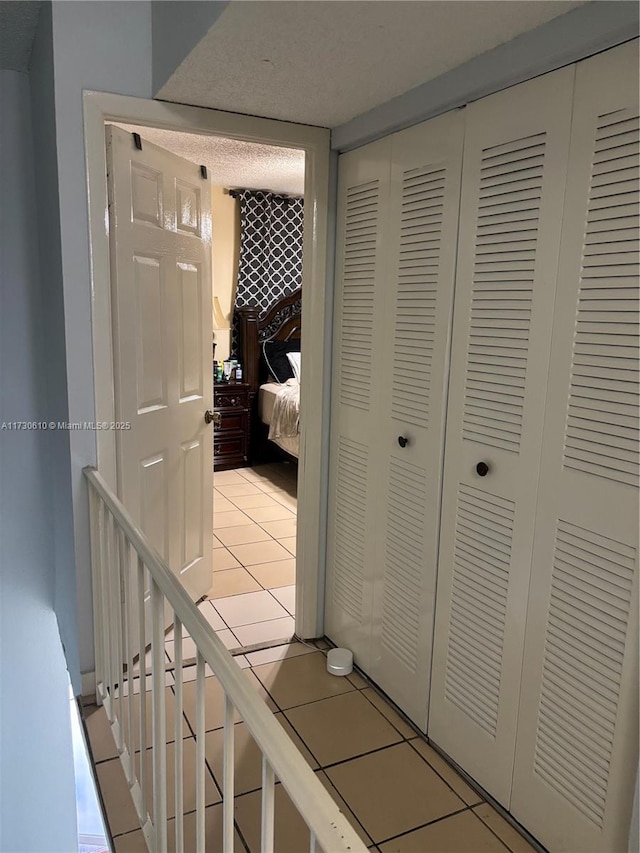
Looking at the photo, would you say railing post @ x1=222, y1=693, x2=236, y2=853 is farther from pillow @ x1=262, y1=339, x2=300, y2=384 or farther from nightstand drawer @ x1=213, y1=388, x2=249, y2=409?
pillow @ x1=262, y1=339, x2=300, y2=384

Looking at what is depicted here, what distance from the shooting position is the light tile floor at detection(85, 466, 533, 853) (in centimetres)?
174

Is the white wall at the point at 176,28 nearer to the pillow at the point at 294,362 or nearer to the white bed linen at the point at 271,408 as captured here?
the white bed linen at the point at 271,408

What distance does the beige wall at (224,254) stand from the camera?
17.4 feet

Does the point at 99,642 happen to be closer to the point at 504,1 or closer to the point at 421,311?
the point at 421,311

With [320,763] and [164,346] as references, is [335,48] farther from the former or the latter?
[320,763]

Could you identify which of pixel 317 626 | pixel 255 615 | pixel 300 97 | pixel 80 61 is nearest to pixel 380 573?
pixel 317 626

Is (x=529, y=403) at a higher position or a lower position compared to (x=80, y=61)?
lower

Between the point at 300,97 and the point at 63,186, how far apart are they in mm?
803

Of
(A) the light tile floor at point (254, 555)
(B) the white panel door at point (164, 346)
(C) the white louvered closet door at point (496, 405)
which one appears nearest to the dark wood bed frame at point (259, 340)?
(A) the light tile floor at point (254, 555)

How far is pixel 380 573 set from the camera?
7.64ft

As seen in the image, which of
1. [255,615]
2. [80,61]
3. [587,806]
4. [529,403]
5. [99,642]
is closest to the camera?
[587,806]

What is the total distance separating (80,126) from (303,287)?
95 cm

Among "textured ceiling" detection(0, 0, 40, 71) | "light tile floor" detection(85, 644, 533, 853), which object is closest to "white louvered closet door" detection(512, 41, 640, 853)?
"light tile floor" detection(85, 644, 533, 853)

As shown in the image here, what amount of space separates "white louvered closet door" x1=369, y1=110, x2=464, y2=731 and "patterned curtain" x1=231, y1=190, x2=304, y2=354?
3.44 metres
